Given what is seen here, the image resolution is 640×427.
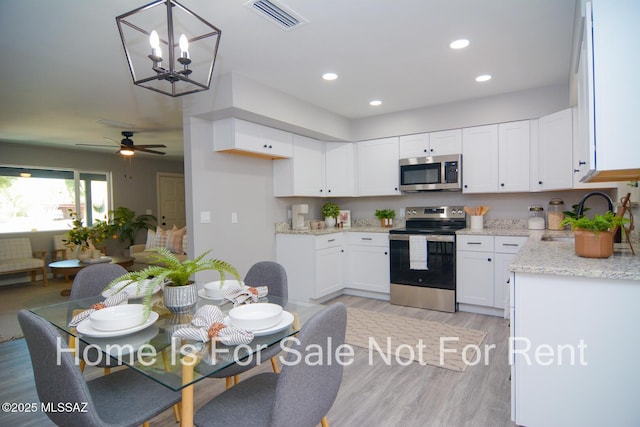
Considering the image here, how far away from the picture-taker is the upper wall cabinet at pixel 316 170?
4.31 meters

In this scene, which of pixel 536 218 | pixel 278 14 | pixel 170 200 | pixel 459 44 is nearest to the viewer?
pixel 278 14

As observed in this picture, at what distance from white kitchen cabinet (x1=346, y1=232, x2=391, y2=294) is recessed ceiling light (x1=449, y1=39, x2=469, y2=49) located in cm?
221

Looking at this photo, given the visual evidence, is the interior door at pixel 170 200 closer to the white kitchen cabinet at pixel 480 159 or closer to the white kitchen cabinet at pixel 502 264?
the white kitchen cabinet at pixel 480 159

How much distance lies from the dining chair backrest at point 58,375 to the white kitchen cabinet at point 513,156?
3995mm

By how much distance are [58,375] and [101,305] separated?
1.86 ft

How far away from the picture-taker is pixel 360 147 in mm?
4840

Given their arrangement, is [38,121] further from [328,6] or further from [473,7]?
[473,7]

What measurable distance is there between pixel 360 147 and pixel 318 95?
47.9 inches

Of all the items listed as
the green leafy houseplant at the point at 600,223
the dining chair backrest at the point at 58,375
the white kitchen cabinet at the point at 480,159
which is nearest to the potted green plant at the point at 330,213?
the white kitchen cabinet at the point at 480,159

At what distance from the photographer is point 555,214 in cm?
372

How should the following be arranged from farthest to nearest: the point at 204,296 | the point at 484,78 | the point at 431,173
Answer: the point at 431,173 → the point at 484,78 → the point at 204,296

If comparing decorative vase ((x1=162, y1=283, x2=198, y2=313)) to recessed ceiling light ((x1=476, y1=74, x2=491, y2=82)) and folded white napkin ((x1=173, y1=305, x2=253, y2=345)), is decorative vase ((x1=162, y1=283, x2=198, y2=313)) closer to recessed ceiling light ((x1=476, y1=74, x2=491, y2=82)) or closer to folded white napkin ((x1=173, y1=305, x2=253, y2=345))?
folded white napkin ((x1=173, y1=305, x2=253, y2=345))

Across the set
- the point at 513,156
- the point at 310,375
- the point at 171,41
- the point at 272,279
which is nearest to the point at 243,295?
the point at 272,279

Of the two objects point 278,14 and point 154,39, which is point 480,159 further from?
point 154,39
